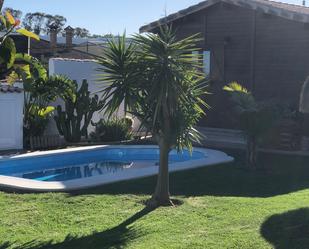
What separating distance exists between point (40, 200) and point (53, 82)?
284 inches

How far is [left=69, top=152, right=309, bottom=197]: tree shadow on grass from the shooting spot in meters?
9.50

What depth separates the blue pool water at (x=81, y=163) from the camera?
1280cm

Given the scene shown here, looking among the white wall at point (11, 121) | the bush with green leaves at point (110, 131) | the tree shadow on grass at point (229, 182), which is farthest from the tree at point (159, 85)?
the bush with green leaves at point (110, 131)

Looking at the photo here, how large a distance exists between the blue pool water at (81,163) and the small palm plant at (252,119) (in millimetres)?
2232

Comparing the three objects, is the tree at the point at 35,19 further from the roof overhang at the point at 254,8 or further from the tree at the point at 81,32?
the roof overhang at the point at 254,8

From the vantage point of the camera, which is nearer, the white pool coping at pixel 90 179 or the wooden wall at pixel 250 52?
the white pool coping at pixel 90 179

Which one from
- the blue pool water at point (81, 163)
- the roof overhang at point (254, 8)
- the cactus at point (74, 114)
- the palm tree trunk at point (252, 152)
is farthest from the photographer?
the cactus at point (74, 114)

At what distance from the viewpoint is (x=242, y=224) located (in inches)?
285

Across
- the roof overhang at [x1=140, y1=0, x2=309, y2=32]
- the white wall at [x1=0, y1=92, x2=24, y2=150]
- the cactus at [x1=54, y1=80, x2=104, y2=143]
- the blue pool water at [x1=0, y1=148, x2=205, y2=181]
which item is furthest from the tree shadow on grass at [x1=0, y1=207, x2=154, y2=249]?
the cactus at [x1=54, y1=80, x2=104, y2=143]

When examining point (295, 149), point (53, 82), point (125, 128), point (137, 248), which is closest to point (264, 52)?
point (295, 149)

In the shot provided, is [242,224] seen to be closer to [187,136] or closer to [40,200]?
[187,136]

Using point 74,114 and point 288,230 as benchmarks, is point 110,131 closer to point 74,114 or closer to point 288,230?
point 74,114

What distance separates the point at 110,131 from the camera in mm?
16828

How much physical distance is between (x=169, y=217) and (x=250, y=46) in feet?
37.6
